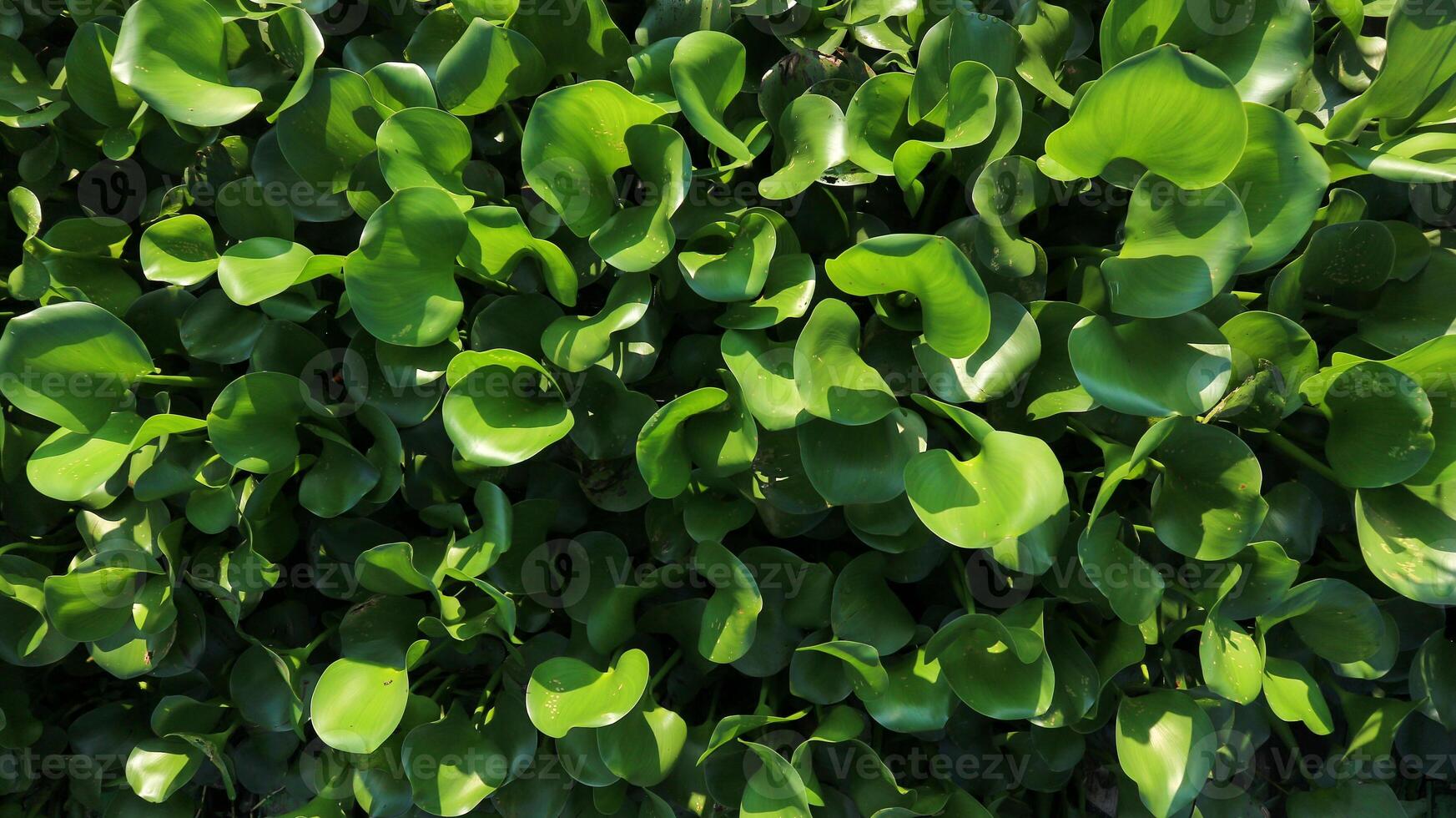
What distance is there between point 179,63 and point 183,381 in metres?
0.36

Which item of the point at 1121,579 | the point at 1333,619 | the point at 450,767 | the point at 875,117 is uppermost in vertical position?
the point at 875,117

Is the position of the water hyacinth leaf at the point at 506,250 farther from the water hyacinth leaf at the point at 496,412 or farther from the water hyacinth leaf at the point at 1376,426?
the water hyacinth leaf at the point at 1376,426

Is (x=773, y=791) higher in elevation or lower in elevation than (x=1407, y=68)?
lower

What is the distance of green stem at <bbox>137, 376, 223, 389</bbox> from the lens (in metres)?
1.00

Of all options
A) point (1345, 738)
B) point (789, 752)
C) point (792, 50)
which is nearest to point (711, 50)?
point (792, 50)

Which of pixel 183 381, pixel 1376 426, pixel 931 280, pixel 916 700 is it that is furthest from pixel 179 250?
pixel 1376 426

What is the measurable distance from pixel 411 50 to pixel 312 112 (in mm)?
141

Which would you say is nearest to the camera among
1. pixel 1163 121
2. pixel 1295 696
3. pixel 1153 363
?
pixel 1163 121

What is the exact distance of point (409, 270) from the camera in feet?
2.91

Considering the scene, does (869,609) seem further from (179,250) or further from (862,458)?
(179,250)

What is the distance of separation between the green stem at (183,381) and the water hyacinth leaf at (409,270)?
0.31 m

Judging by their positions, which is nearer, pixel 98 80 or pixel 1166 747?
pixel 1166 747

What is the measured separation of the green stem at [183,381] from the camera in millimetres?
997

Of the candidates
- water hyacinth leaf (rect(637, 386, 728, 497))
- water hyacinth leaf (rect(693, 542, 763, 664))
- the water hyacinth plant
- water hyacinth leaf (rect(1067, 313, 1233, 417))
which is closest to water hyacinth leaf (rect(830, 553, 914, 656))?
the water hyacinth plant
